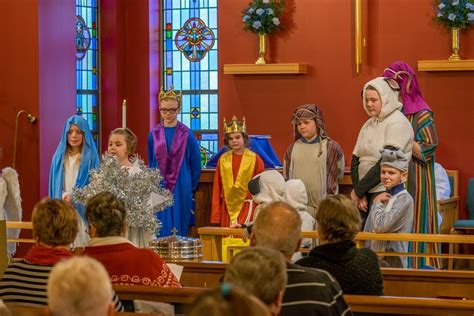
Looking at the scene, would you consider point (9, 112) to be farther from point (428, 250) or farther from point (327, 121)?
point (428, 250)

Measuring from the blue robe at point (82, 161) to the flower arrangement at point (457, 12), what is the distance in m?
3.73

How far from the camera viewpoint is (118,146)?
7336 millimetres

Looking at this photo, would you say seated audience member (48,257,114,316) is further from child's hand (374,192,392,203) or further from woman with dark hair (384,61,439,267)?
woman with dark hair (384,61,439,267)

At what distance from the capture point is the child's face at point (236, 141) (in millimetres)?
8484

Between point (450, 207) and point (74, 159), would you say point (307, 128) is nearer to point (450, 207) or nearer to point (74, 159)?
point (74, 159)

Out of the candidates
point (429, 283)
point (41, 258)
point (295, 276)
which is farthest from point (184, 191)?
point (295, 276)

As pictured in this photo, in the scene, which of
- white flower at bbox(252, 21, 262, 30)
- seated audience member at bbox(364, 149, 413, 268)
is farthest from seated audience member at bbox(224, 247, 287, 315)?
white flower at bbox(252, 21, 262, 30)

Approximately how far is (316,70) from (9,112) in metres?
3.13

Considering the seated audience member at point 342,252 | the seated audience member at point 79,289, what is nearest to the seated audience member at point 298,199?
the seated audience member at point 342,252

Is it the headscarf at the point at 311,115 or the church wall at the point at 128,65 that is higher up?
the church wall at the point at 128,65

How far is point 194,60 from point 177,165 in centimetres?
323

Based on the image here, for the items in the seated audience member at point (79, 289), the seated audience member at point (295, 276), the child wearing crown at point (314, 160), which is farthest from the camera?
the child wearing crown at point (314, 160)

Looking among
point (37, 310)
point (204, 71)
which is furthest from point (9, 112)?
point (37, 310)

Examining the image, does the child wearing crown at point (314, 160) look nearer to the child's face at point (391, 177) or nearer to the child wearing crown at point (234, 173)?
the child wearing crown at point (234, 173)
